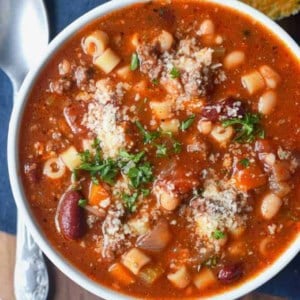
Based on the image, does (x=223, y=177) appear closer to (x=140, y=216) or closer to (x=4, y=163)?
(x=140, y=216)

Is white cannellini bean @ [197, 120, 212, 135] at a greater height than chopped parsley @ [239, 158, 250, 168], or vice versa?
white cannellini bean @ [197, 120, 212, 135]

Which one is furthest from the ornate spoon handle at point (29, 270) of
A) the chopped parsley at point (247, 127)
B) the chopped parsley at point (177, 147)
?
the chopped parsley at point (247, 127)

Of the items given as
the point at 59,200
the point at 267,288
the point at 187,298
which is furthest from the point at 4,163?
the point at 267,288

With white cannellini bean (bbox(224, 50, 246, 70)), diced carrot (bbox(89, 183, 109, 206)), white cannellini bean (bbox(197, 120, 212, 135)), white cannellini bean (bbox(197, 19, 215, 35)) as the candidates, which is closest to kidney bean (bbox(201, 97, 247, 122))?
white cannellini bean (bbox(197, 120, 212, 135))

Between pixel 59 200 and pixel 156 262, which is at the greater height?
pixel 59 200

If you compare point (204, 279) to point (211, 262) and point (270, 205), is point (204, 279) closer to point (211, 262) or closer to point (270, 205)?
point (211, 262)

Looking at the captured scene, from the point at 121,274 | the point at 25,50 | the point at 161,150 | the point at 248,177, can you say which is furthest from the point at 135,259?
the point at 25,50

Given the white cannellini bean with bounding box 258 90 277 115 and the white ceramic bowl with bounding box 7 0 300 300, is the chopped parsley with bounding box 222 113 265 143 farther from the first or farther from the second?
the white ceramic bowl with bounding box 7 0 300 300
